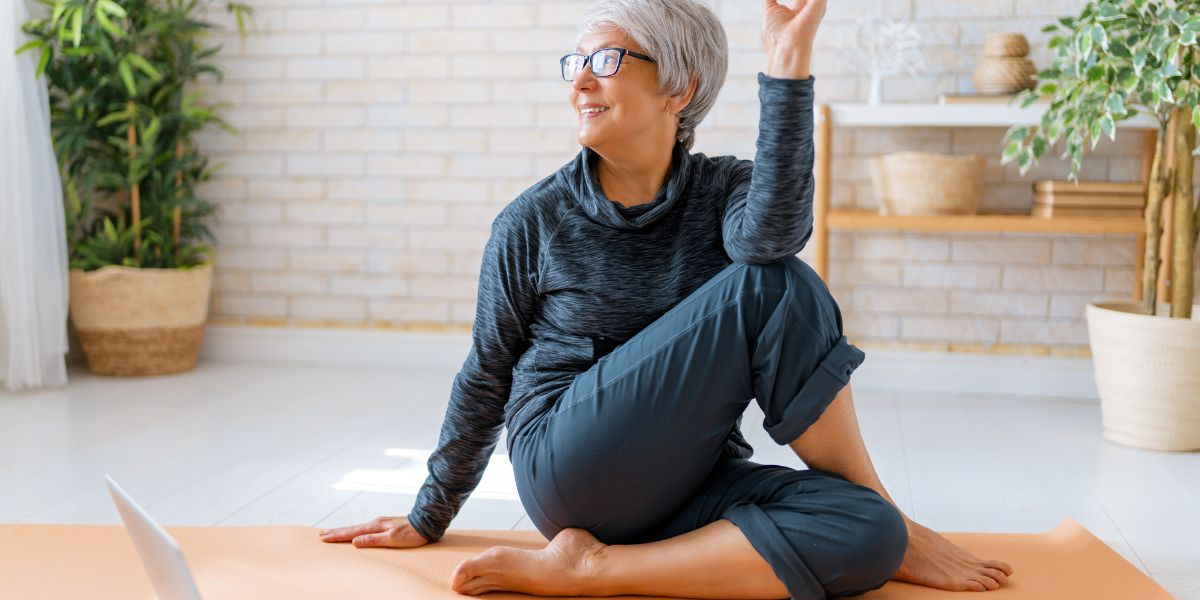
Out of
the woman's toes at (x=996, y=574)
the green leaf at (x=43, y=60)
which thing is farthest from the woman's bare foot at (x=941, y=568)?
the green leaf at (x=43, y=60)

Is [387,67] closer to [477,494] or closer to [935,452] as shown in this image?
[477,494]

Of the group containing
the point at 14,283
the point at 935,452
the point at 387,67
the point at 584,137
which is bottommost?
the point at 935,452

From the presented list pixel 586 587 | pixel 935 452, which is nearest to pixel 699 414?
pixel 586 587

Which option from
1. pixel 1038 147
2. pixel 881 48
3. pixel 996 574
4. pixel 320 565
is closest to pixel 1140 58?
pixel 1038 147

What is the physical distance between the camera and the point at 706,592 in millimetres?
1579

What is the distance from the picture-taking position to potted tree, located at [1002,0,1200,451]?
2545 millimetres

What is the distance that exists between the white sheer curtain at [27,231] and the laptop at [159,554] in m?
2.23

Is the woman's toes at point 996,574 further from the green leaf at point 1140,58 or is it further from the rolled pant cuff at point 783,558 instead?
the green leaf at point 1140,58

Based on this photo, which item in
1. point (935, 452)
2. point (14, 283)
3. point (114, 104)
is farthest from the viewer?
point (114, 104)

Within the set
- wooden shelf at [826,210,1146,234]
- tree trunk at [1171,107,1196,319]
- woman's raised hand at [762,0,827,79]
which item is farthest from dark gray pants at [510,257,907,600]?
wooden shelf at [826,210,1146,234]

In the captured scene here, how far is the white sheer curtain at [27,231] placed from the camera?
3.25 metres

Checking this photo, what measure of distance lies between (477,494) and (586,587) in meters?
0.79

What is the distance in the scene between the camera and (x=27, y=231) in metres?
3.31

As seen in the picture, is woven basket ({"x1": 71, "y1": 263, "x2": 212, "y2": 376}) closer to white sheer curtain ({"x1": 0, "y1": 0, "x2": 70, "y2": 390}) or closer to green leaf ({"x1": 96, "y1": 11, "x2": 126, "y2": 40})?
white sheer curtain ({"x1": 0, "y1": 0, "x2": 70, "y2": 390})
